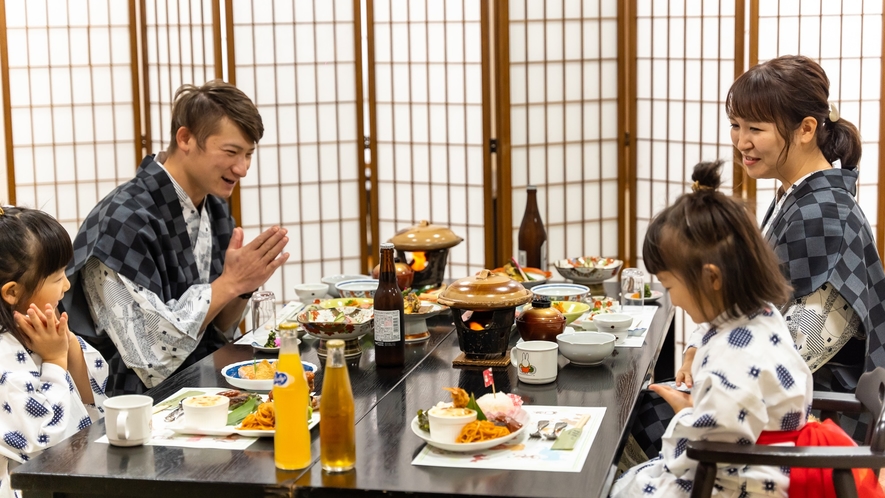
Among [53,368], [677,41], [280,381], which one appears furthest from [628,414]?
[677,41]

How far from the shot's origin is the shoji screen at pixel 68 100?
4.96 m

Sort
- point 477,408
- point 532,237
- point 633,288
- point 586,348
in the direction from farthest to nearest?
point 532,237 < point 633,288 < point 586,348 < point 477,408

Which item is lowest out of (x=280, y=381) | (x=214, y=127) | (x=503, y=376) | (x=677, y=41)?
(x=503, y=376)

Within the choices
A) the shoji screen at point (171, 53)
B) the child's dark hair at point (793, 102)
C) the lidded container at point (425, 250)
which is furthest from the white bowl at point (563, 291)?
the shoji screen at point (171, 53)

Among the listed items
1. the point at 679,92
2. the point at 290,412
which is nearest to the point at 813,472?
the point at 290,412

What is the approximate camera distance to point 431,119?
Answer: 198 inches

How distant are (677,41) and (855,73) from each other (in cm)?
81

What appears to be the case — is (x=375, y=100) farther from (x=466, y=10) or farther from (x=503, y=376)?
(x=503, y=376)

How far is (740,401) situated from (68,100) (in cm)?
408

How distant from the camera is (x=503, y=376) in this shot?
2.61 metres

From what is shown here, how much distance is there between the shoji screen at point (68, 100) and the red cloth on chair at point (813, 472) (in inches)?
155

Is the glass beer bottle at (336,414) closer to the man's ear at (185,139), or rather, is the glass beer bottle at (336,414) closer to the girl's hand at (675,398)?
the girl's hand at (675,398)

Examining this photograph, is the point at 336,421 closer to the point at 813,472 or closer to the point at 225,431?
the point at 225,431

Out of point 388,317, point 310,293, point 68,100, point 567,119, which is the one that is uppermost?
point 68,100
